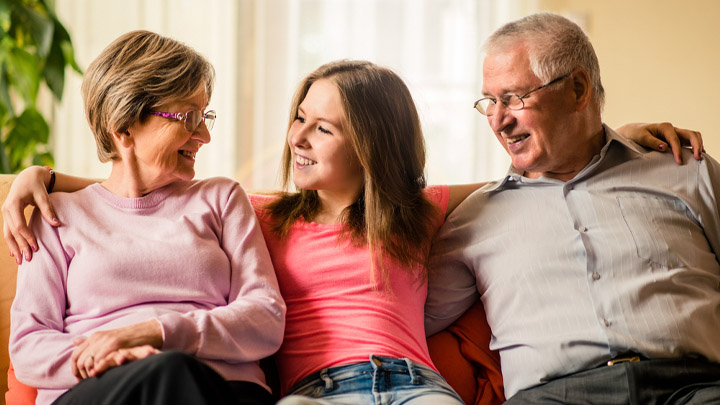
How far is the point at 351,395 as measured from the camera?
55.4 inches

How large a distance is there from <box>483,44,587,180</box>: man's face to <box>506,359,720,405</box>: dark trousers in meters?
0.51

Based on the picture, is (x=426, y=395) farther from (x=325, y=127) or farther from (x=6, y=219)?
(x=6, y=219)

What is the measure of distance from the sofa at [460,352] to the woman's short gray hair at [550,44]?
610 millimetres

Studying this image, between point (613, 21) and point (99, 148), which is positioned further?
point (613, 21)

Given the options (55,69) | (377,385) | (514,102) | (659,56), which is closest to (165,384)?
(377,385)

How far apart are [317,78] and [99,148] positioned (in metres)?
0.56

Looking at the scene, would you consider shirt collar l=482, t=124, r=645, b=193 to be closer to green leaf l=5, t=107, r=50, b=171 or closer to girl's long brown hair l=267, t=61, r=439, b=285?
girl's long brown hair l=267, t=61, r=439, b=285

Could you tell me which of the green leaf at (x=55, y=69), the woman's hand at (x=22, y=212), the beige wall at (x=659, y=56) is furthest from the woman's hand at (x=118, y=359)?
the beige wall at (x=659, y=56)

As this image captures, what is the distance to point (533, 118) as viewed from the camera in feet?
5.31

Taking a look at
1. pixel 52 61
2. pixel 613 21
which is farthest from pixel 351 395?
pixel 613 21

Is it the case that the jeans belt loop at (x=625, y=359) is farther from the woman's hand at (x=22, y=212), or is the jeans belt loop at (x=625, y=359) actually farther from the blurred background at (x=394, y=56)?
the blurred background at (x=394, y=56)

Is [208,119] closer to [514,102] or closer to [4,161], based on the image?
[514,102]

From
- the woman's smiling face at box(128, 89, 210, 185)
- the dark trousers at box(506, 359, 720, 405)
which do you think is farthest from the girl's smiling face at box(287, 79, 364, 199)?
the dark trousers at box(506, 359, 720, 405)

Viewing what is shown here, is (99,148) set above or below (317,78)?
below
